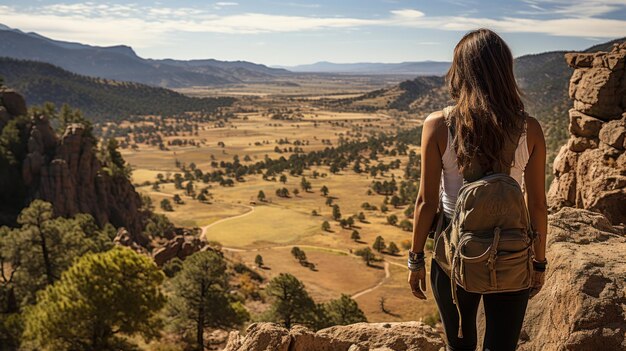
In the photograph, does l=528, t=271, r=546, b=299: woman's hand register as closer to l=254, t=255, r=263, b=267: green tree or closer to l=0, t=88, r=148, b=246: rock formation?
l=254, t=255, r=263, b=267: green tree

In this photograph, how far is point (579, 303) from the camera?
531 centimetres

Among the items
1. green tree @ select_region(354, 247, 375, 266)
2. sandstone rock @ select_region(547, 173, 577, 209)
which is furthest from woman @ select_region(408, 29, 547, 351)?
green tree @ select_region(354, 247, 375, 266)

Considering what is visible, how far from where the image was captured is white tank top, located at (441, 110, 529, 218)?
3551 millimetres

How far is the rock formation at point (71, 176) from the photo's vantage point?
38.8 metres

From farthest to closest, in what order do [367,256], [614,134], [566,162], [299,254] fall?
1. [299,254]
2. [367,256]
3. [566,162]
4. [614,134]

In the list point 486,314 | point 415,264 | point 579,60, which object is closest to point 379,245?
point 579,60

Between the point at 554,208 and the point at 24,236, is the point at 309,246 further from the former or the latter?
the point at 554,208

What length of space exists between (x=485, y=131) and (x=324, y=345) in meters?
3.84

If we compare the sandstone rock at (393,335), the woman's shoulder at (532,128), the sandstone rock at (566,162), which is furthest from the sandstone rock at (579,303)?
the sandstone rock at (566,162)

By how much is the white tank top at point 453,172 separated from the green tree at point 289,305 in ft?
73.4

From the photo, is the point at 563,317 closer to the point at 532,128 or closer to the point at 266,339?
the point at 532,128

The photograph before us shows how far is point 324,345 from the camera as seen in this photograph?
618 cm

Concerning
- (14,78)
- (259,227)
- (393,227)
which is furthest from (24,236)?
(14,78)

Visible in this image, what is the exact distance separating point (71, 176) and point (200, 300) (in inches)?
835
